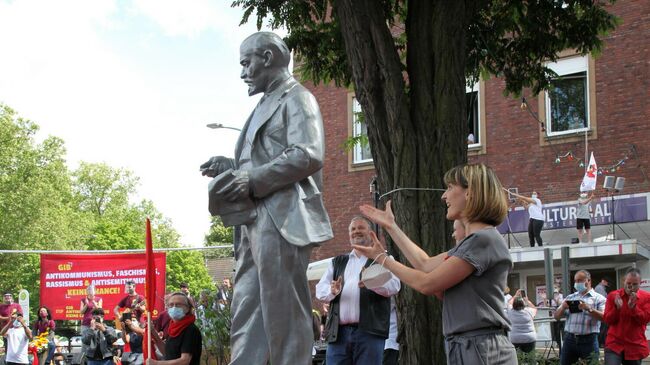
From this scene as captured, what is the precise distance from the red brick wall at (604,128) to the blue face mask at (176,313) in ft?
55.3

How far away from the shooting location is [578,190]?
84.9 feet

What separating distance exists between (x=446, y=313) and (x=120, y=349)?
13.9 metres

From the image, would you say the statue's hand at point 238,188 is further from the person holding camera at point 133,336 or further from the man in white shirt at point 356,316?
the person holding camera at point 133,336

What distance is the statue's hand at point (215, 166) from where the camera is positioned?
18.1ft

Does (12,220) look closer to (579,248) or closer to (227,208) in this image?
(579,248)

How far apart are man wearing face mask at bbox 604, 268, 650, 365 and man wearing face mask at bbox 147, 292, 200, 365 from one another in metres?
5.01

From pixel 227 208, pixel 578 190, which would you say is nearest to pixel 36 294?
pixel 578 190

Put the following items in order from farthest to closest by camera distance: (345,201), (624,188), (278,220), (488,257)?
(345,201), (624,188), (278,220), (488,257)

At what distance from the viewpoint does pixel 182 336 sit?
964cm

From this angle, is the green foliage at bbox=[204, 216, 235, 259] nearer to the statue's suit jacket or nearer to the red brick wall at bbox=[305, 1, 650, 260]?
the red brick wall at bbox=[305, 1, 650, 260]

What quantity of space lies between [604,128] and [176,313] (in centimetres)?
1881

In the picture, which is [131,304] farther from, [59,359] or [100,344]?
[59,359]

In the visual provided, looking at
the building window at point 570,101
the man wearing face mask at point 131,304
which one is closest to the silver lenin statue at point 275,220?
the man wearing face mask at point 131,304

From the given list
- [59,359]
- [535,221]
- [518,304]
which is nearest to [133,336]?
[518,304]
